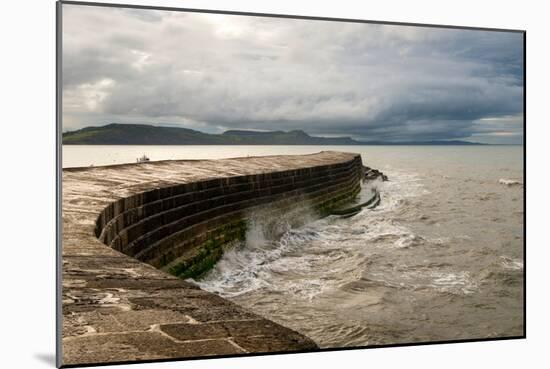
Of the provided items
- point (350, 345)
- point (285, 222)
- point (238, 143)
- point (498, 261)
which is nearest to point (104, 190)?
point (238, 143)

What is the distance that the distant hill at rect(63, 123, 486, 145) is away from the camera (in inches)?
176

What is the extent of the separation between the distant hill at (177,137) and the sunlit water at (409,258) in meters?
0.07

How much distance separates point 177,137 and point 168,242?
1.01 meters

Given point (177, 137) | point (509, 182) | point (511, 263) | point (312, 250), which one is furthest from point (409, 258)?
point (177, 137)

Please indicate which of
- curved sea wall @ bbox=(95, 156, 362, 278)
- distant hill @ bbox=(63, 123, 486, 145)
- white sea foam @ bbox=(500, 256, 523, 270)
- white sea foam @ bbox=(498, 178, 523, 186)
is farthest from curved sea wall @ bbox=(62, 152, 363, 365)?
white sea foam @ bbox=(500, 256, 523, 270)

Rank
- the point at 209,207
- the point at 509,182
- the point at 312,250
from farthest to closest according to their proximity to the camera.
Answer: the point at 209,207 → the point at 509,182 → the point at 312,250

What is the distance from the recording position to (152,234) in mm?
5305

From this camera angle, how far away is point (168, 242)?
214 inches

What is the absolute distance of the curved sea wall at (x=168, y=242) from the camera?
3646 millimetres

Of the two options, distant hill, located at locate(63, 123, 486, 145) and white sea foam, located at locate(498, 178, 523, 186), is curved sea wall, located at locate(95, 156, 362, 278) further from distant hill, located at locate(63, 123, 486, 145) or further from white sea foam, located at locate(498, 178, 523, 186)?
white sea foam, located at locate(498, 178, 523, 186)

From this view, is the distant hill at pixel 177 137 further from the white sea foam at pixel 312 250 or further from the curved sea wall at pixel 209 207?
the white sea foam at pixel 312 250

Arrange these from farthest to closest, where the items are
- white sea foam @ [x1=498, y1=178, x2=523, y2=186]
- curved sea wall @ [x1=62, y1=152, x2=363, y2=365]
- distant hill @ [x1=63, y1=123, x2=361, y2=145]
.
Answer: white sea foam @ [x1=498, y1=178, x2=523, y2=186], distant hill @ [x1=63, y1=123, x2=361, y2=145], curved sea wall @ [x1=62, y1=152, x2=363, y2=365]

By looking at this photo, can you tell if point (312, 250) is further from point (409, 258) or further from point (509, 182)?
point (509, 182)

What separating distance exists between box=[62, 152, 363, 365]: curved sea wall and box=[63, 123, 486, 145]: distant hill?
0.43 ft
